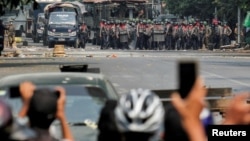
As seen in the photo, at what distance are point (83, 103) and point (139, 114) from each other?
562 cm

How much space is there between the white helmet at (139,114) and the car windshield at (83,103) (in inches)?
202

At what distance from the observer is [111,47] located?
253 feet

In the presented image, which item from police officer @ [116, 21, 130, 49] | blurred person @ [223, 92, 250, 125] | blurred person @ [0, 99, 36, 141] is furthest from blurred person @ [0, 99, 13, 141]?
police officer @ [116, 21, 130, 49]

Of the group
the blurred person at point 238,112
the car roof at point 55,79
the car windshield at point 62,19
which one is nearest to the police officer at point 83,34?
the car windshield at point 62,19

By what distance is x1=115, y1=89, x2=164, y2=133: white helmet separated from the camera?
201 inches

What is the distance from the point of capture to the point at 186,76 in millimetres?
4809

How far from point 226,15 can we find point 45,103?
250ft

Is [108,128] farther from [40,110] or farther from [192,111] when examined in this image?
[192,111]

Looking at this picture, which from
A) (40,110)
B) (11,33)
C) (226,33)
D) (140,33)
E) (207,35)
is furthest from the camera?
(226,33)

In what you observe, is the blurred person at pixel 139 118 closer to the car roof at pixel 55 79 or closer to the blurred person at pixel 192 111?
the blurred person at pixel 192 111

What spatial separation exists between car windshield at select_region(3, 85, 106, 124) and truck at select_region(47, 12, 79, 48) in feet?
210

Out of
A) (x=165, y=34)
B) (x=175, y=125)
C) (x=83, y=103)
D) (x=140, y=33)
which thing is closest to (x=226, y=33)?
(x=165, y=34)

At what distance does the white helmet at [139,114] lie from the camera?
5.12 metres

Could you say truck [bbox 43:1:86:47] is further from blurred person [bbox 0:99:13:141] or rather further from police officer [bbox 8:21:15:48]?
blurred person [bbox 0:99:13:141]
